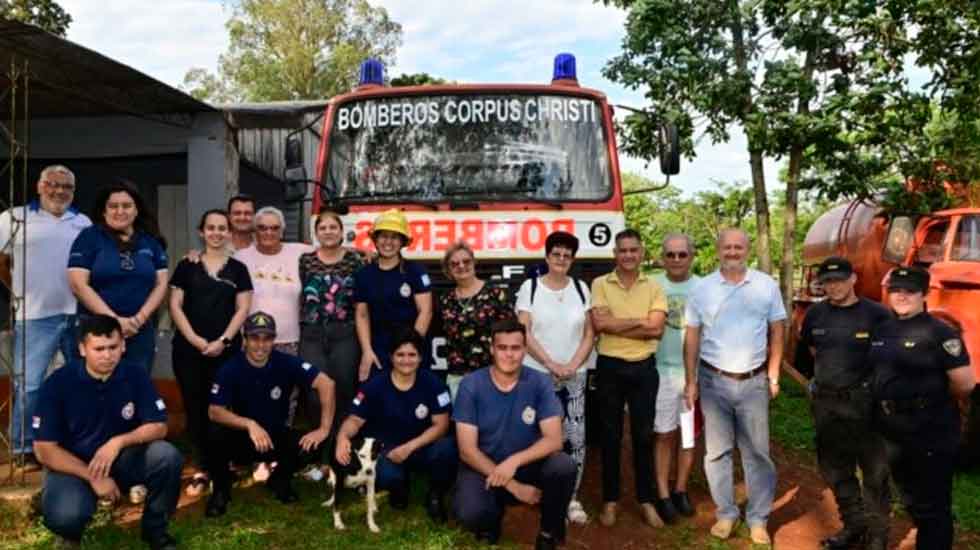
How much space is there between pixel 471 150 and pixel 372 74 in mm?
1123

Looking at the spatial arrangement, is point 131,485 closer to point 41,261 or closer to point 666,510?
point 41,261

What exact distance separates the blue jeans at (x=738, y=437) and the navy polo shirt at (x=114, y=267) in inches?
125

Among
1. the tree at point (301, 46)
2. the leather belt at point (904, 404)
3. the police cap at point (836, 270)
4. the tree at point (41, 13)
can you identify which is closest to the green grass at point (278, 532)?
the leather belt at point (904, 404)

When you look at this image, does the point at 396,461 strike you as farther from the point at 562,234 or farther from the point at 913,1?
the point at 913,1

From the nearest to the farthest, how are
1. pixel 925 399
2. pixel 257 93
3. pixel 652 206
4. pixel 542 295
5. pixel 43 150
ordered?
1. pixel 925 399
2. pixel 542 295
3. pixel 43 150
4. pixel 257 93
5. pixel 652 206

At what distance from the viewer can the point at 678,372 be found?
5.10 metres

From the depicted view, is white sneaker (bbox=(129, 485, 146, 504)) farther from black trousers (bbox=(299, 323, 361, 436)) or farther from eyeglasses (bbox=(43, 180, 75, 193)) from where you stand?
eyeglasses (bbox=(43, 180, 75, 193))

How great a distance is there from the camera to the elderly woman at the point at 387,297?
4.98 metres

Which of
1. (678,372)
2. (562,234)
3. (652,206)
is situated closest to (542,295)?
(562,234)

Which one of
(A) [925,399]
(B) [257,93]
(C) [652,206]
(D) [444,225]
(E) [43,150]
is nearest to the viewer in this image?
(A) [925,399]

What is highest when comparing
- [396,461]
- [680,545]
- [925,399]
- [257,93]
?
[257,93]

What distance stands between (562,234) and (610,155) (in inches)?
52.8

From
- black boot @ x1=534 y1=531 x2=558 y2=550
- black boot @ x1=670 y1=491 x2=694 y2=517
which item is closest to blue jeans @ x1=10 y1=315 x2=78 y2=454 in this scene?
black boot @ x1=534 y1=531 x2=558 y2=550

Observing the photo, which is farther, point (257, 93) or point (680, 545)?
point (257, 93)
